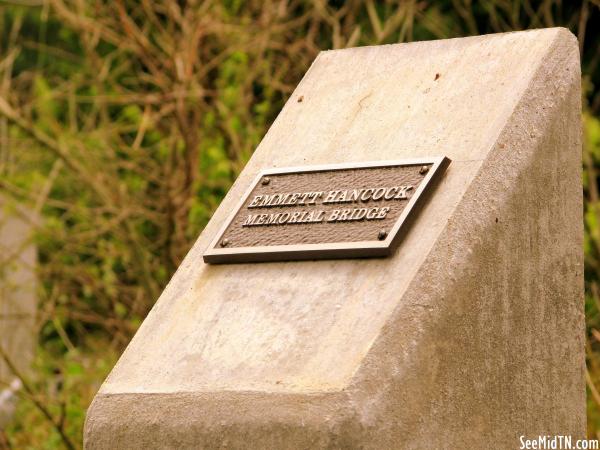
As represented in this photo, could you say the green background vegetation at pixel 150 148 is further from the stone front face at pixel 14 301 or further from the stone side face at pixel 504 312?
the stone side face at pixel 504 312

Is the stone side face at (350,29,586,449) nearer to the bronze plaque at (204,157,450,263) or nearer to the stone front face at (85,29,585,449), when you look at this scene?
the stone front face at (85,29,585,449)

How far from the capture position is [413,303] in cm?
358

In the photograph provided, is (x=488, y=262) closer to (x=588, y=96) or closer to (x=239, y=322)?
(x=239, y=322)

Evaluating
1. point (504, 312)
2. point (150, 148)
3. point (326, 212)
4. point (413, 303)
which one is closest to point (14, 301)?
point (150, 148)

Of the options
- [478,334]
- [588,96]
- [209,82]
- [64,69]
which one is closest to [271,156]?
[478,334]

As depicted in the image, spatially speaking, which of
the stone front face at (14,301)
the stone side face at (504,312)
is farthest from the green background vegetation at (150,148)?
the stone side face at (504,312)

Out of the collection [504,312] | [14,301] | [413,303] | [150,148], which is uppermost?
[150,148]

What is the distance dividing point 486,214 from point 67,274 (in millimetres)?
4906

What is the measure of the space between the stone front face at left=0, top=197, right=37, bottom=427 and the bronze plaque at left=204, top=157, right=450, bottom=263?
2622mm

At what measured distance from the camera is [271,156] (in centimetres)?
452

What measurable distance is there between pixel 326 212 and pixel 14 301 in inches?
166

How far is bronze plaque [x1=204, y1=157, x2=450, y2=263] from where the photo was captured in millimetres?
3861

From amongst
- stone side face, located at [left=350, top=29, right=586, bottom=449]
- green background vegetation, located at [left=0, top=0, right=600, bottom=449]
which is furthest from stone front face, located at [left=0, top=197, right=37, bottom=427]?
stone side face, located at [left=350, top=29, right=586, bottom=449]

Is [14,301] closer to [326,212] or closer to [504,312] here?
[326,212]
